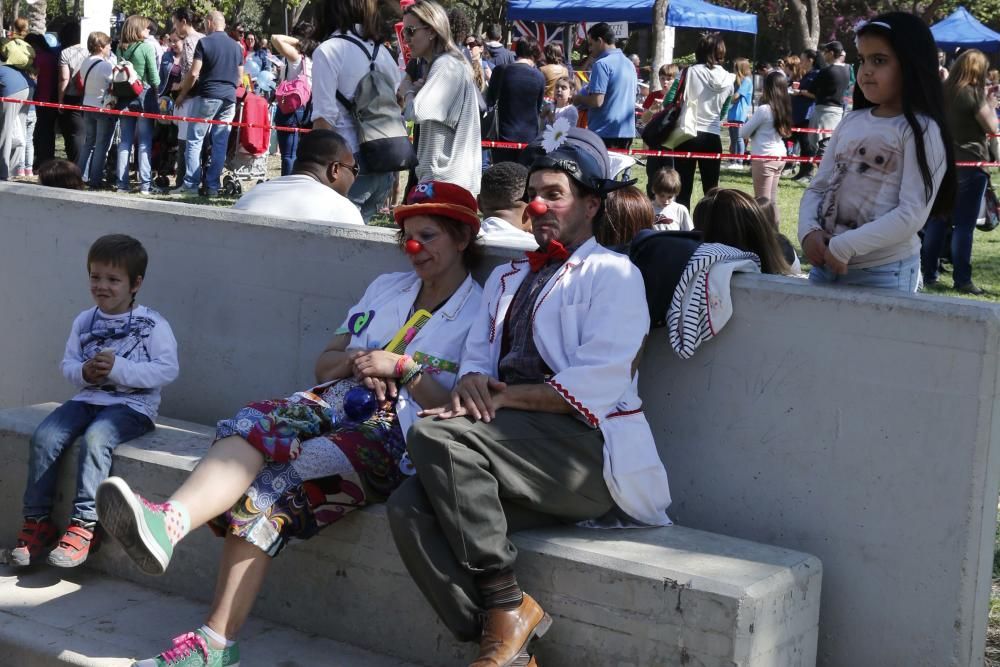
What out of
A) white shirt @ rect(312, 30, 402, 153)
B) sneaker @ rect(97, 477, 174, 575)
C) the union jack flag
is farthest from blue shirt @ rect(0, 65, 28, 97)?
the union jack flag

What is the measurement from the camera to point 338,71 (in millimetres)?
7164

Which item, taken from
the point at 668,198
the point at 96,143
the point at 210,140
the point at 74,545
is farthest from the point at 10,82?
the point at 74,545

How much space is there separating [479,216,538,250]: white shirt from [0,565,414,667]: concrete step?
1.74 meters

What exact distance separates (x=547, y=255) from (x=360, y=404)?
817 millimetres

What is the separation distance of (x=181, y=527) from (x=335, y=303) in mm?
1533

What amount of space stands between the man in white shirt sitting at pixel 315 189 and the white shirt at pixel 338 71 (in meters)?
1.31

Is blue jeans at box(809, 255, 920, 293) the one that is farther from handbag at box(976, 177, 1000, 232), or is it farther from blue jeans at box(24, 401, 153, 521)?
handbag at box(976, 177, 1000, 232)

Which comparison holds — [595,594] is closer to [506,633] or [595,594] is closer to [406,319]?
[506,633]

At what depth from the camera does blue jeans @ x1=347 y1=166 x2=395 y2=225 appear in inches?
297

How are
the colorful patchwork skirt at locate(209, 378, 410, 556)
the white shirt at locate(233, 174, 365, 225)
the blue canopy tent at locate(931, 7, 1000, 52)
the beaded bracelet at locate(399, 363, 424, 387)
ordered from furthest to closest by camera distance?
the blue canopy tent at locate(931, 7, 1000, 52) → the white shirt at locate(233, 174, 365, 225) → the beaded bracelet at locate(399, 363, 424, 387) → the colorful patchwork skirt at locate(209, 378, 410, 556)

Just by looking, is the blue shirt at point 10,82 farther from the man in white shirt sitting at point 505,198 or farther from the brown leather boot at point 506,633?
the brown leather boot at point 506,633

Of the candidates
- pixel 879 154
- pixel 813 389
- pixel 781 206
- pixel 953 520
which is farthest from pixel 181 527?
pixel 781 206

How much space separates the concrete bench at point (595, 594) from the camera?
3.50m

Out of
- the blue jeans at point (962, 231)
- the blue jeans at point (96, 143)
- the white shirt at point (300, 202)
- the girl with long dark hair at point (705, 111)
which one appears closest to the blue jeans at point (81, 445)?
the white shirt at point (300, 202)
